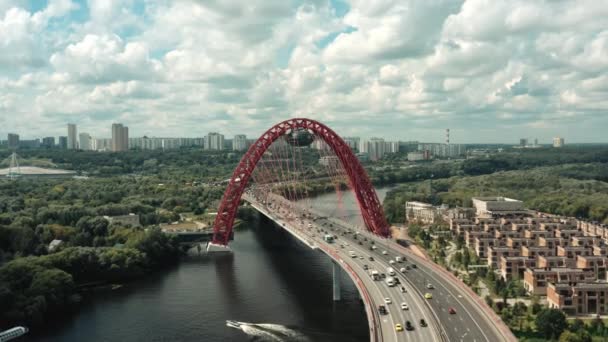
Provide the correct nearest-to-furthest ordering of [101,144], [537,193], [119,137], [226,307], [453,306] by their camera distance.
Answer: [453,306]
[226,307]
[537,193]
[119,137]
[101,144]

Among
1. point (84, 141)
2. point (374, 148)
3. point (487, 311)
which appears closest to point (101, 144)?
point (84, 141)

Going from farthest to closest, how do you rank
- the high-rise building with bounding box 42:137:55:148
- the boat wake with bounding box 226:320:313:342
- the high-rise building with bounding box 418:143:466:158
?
the high-rise building with bounding box 418:143:466:158 → the high-rise building with bounding box 42:137:55:148 → the boat wake with bounding box 226:320:313:342

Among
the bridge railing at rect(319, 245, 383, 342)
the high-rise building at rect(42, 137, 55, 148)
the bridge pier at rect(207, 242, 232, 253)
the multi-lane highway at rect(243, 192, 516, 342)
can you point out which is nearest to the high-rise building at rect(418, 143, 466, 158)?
the high-rise building at rect(42, 137, 55, 148)

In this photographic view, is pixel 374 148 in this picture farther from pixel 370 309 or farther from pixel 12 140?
pixel 370 309

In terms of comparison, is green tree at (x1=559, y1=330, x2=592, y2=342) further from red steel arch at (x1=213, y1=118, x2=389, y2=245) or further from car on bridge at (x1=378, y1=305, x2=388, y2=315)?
red steel arch at (x1=213, y1=118, x2=389, y2=245)

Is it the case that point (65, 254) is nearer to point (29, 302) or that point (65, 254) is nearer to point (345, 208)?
point (29, 302)
